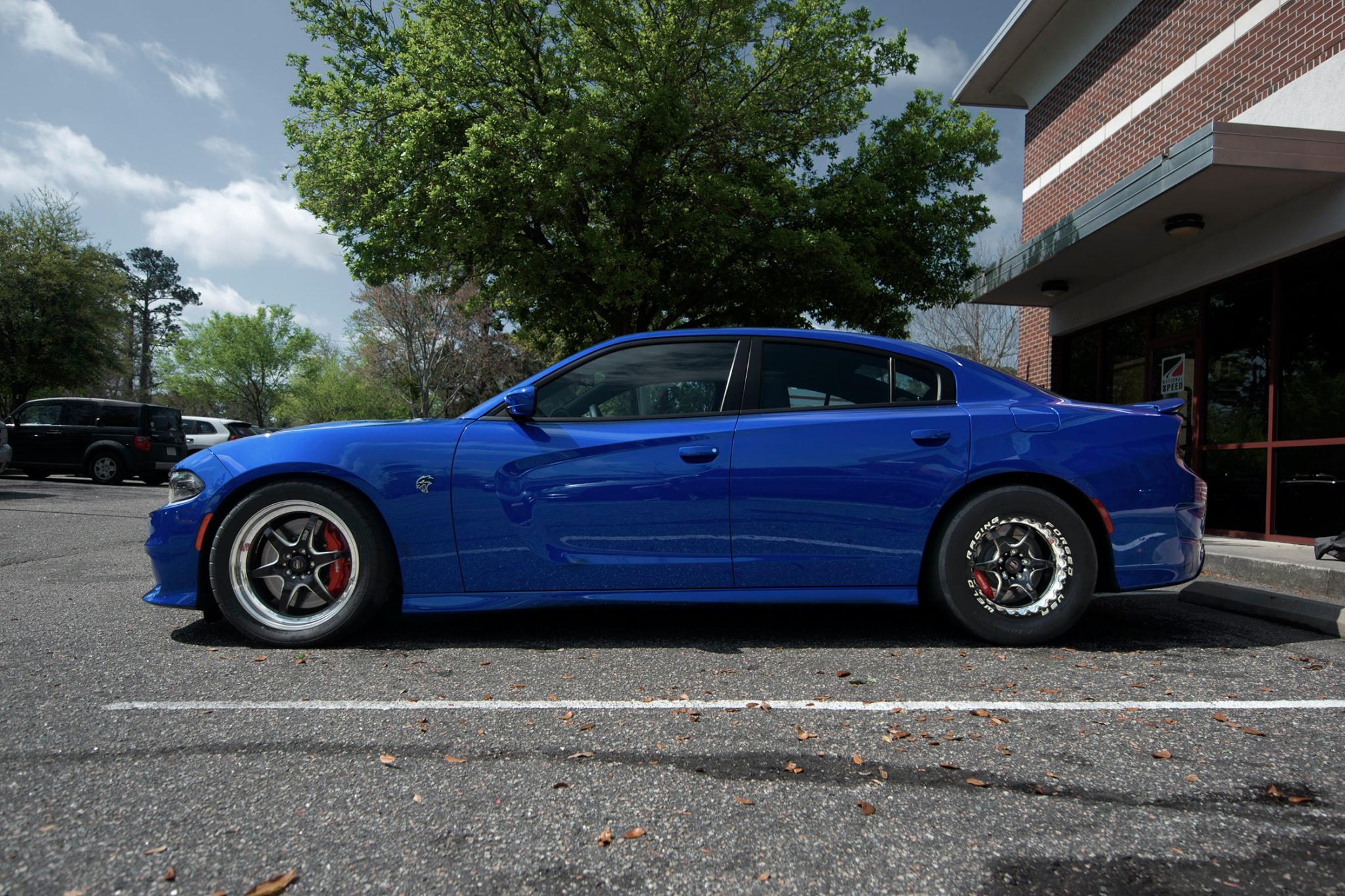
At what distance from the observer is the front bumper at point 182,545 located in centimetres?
391

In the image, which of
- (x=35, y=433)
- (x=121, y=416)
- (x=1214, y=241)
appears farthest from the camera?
(x=121, y=416)

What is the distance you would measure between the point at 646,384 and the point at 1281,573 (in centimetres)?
487

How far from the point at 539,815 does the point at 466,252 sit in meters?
12.9

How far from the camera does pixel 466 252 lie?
45.8 ft

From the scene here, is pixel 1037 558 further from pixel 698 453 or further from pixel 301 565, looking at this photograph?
pixel 301 565

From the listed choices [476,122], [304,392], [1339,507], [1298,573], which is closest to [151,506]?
[476,122]

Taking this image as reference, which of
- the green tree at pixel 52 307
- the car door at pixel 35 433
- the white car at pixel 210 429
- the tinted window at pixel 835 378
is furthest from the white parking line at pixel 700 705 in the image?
the green tree at pixel 52 307

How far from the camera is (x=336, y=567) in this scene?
3.94 m

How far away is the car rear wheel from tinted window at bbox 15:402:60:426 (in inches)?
43.6

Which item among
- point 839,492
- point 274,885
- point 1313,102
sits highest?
point 1313,102

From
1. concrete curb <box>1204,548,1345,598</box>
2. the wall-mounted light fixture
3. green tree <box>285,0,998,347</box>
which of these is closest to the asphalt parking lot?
concrete curb <box>1204,548,1345,598</box>

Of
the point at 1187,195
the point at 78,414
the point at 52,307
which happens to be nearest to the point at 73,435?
the point at 78,414

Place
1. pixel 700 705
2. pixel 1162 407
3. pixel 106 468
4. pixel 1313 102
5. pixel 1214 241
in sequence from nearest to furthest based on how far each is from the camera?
pixel 700 705
pixel 1162 407
pixel 1313 102
pixel 1214 241
pixel 106 468

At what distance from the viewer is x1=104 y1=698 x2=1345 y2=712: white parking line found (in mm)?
2990
